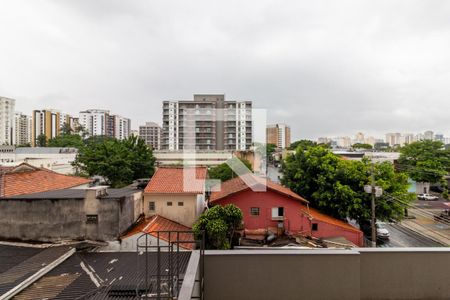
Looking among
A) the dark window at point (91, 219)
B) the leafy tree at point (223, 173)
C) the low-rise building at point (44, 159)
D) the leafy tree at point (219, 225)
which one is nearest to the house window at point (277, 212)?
the leafy tree at point (219, 225)

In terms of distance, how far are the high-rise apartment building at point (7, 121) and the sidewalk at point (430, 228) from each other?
207 ft

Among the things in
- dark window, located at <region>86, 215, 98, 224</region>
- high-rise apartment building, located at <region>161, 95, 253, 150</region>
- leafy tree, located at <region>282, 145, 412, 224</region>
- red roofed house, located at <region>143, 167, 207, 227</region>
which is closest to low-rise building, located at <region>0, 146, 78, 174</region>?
high-rise apartment building, located at <region>161, 95, 253, 150</region>

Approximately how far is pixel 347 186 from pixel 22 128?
69248 millimetres

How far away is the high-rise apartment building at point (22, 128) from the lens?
2176 inches

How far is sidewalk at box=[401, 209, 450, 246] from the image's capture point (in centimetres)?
1053

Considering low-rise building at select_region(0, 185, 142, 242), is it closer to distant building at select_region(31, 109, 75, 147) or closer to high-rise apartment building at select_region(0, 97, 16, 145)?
high-rise apartment building at select_region(0, 97, 16, 145)

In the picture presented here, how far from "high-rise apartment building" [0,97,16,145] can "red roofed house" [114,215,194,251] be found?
57021 millimetres

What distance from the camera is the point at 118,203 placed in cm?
652

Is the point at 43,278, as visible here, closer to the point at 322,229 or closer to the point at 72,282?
the point at 72,282

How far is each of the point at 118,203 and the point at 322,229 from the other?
6900 millimetres

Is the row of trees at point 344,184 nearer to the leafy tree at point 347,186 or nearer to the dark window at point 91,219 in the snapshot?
the leafy tree at point 347,186

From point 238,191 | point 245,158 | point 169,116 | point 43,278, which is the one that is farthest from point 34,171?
point 169,116

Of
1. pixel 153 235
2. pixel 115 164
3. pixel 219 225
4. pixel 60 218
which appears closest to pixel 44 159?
pixel 115 164

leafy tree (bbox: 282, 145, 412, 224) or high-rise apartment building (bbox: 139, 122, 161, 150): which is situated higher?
high-rise apartment building (bbox: 139, 122, 161, 150)
